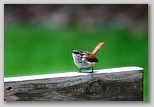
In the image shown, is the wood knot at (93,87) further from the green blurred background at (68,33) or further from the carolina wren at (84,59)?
the green blurred background at (68,33)

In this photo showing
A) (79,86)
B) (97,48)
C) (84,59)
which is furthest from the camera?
(97,48)

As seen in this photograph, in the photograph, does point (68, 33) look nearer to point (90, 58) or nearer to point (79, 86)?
point (90, 58)

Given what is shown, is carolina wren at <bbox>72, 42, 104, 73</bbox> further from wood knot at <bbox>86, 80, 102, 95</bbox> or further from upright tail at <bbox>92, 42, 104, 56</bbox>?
wood knot at <bbox>86, 80, 102, 95</bbox>

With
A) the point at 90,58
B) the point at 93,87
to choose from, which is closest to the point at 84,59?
the point at 90,58

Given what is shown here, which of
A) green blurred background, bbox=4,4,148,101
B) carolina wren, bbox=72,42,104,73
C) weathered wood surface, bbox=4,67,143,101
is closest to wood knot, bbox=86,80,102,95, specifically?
weathered wood surface, bbox=4,67,143,101

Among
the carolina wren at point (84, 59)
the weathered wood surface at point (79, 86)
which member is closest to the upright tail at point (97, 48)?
the carolina wren at point (84, 59)
